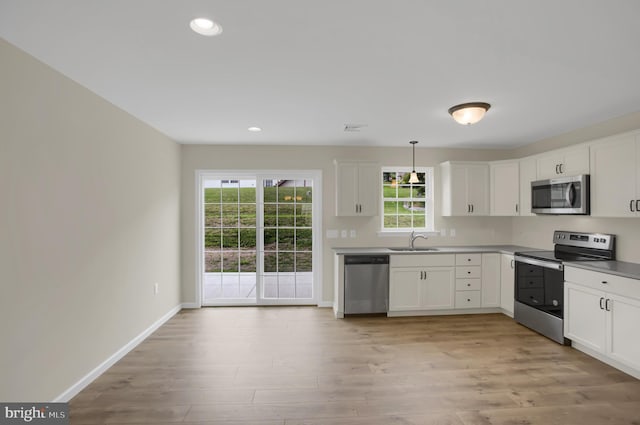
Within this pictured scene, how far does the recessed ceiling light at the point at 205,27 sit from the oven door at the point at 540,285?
13.2 ft

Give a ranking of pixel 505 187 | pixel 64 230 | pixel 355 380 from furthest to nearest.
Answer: pixel 505 187 → pixel 355 380 → pixel 64 230

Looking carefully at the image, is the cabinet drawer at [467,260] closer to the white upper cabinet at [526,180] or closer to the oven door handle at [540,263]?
the oven door handle at [540,263]

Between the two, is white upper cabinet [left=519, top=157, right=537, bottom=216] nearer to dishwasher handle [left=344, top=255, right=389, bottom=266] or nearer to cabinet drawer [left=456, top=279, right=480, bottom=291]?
cabinet drawer [left=456, top=279, right=480, bottom=291]

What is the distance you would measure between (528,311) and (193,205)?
4.88 meters

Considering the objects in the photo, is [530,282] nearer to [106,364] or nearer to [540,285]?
[540,285]

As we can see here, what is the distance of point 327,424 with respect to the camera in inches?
81.7

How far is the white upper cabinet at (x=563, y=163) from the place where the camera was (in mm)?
3426

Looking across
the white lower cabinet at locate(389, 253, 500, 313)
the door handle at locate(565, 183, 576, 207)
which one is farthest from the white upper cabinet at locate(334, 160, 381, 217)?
the door handle at locate(565, 183, 576, 207)

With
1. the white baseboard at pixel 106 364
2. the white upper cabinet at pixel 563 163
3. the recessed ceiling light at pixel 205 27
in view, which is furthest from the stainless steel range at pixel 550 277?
the white baseboard at pixel 106 364

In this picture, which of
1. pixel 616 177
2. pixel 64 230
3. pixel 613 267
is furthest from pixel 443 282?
pixel 64 230

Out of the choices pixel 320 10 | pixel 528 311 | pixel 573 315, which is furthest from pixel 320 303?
pixel 320 10

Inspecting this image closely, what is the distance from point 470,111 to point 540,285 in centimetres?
234

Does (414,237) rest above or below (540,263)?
above

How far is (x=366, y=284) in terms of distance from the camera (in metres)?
4.25
